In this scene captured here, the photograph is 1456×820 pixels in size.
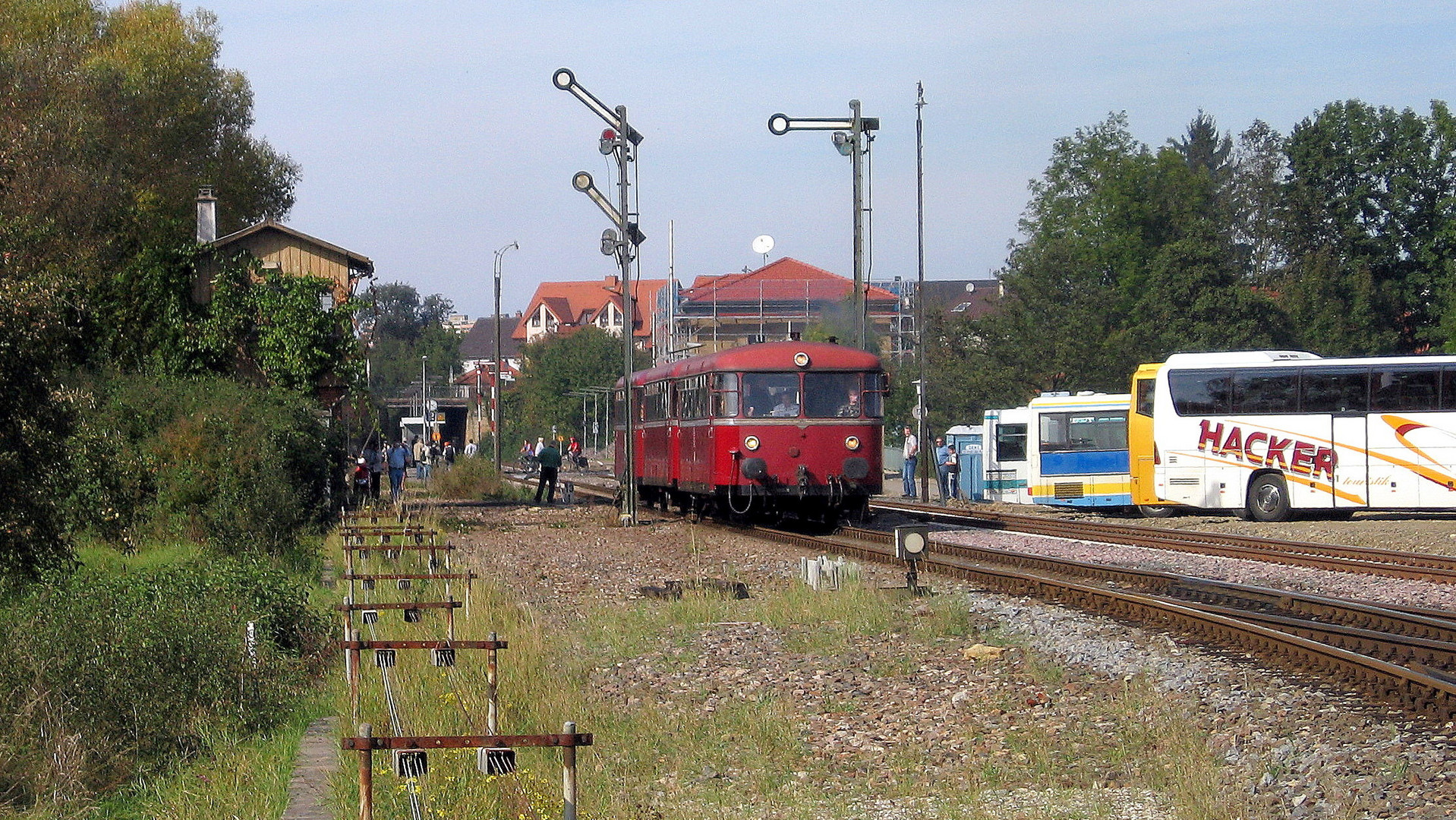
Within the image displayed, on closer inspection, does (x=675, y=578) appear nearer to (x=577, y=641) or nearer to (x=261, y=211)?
(x=577, y=641)

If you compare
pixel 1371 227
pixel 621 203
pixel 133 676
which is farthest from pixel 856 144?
pixel 1371 227

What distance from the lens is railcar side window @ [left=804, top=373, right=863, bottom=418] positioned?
2356 cm

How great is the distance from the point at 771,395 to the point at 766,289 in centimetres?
7404

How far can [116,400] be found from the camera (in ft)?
74.6

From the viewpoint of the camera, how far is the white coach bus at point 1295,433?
25.2 m

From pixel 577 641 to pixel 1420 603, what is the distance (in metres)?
7.67

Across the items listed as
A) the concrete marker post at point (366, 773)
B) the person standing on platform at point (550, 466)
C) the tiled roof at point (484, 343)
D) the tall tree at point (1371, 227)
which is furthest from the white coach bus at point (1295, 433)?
the tiled roof at point (484, 343)

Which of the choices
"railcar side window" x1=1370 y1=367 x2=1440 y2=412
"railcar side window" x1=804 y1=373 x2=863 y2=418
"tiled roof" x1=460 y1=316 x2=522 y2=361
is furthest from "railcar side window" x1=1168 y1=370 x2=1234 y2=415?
"tiled roof" x1=460 y1=316 x2=522 y2=361

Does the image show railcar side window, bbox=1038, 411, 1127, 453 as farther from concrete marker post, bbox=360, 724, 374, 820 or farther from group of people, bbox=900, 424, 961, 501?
concrete marker post, bbox=360, 724, 374, 820

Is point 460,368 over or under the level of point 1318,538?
over

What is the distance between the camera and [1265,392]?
87.7 feet

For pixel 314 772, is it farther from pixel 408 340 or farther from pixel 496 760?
pixel 408 340

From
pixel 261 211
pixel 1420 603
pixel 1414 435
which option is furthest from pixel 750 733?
pixel 261 211

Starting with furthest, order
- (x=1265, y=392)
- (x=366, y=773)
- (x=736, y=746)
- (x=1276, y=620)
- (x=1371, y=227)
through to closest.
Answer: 1. (x=1371, y=227)
2. (x=1265, y=392)
3. (x=1276, y=620)
4. (x=736, y=746)
5. (x=366, y=773)
